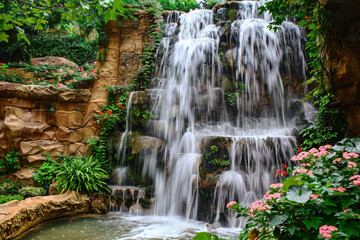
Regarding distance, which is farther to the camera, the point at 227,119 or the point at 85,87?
the point at 85,87

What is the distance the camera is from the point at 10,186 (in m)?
6.77

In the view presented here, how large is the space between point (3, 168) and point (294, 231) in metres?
8.83

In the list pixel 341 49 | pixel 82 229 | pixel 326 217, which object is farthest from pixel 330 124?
pixel 82 229

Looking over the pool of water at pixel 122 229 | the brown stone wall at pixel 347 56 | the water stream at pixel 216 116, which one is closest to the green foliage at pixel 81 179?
the water stream at pixel 216 116

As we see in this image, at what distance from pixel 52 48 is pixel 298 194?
14.9m

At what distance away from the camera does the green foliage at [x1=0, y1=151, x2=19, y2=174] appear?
7.29 meters

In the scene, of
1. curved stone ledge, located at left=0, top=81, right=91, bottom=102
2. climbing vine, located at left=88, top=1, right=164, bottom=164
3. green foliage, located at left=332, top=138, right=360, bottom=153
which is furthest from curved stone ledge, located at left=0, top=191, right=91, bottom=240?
green foliage, located at left=332, top=138, right=360, bottom=153

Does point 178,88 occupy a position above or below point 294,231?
above

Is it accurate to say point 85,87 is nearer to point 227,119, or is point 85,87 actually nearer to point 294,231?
point 227,119

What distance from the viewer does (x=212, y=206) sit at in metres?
5.51

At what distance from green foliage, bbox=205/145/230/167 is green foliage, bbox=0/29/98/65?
10.7 meters

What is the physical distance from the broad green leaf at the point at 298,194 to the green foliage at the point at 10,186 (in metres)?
7.69

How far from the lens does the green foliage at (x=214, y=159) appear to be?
5.97 m

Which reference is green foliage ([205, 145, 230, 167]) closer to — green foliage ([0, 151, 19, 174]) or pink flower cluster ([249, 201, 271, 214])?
pink flower cluster ([249, 201, 271, 214])
